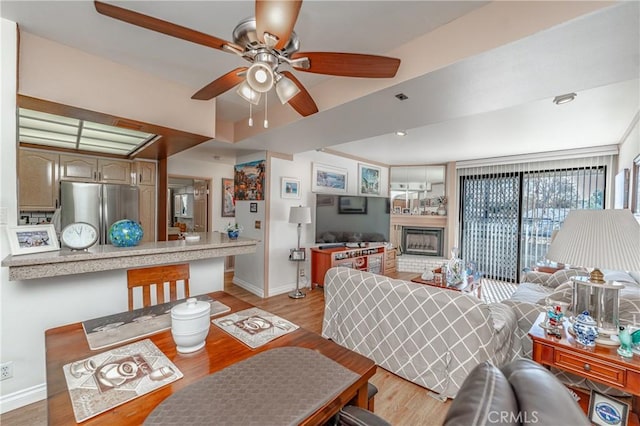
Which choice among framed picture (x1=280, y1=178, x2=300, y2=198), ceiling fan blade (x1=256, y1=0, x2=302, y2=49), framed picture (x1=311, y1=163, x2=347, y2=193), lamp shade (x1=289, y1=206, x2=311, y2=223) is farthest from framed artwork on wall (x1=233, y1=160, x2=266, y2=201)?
ceiling fan blade (x1=256, y1=0, x2=302, y2=49)

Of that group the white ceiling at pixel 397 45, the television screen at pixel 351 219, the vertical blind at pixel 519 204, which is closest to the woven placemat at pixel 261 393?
the white ceiling at pixel 397 45

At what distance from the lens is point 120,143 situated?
11.4 feet

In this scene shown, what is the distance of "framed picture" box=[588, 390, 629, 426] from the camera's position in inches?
46.7

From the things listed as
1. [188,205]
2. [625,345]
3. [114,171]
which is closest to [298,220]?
[114,171]

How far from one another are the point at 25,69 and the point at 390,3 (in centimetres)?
234

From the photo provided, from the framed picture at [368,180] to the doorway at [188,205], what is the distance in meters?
3.06

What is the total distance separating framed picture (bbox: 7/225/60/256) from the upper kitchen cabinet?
2.37 meters

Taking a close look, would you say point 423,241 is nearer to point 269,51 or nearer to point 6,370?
point 269,51

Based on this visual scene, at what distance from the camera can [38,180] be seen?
11.2 ft

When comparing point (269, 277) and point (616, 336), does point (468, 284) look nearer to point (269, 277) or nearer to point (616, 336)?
point (616, 336)

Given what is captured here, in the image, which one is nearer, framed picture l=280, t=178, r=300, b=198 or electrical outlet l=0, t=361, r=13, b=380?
electrical outlet l=0, t=361, r=13, b=380

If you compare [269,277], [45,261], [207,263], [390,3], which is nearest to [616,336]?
[390,3]

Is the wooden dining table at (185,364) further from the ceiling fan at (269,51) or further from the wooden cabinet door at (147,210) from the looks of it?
the wooden cabinet door at (147,210)

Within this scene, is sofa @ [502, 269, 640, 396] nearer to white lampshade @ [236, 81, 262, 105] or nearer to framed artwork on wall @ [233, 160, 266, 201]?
white lampshade @ [236, 81, 262, 105]
